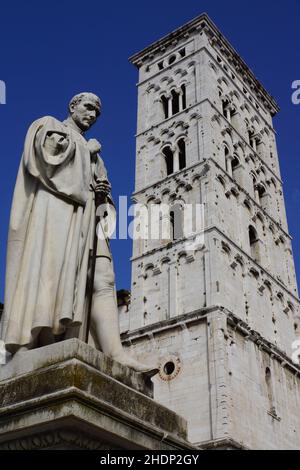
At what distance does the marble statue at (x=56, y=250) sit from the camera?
347cm

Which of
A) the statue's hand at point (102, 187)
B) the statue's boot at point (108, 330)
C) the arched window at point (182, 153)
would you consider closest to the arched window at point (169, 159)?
the arched window at point (182, 153)

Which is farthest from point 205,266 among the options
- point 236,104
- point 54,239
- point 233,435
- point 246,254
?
point 54,239

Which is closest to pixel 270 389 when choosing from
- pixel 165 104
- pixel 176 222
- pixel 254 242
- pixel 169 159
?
pixel 254 242

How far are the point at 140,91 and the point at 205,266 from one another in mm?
12582

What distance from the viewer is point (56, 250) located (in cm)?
365

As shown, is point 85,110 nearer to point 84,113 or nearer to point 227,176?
point 84,113

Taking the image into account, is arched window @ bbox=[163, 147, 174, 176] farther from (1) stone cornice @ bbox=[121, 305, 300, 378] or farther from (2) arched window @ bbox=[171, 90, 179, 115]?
(1) stone cornice @ bbox=[121, 305, 300, 378]

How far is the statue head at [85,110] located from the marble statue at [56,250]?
13 cm

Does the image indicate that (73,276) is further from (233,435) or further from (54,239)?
(233,435)

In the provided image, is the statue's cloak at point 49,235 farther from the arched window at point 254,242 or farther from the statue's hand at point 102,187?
the arched window at point 254,242

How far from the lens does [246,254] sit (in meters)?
23.2

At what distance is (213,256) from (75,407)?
1848 centimetres

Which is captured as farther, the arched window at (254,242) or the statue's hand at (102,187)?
the arched window at (254,242)

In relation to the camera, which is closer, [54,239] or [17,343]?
[17,343]
